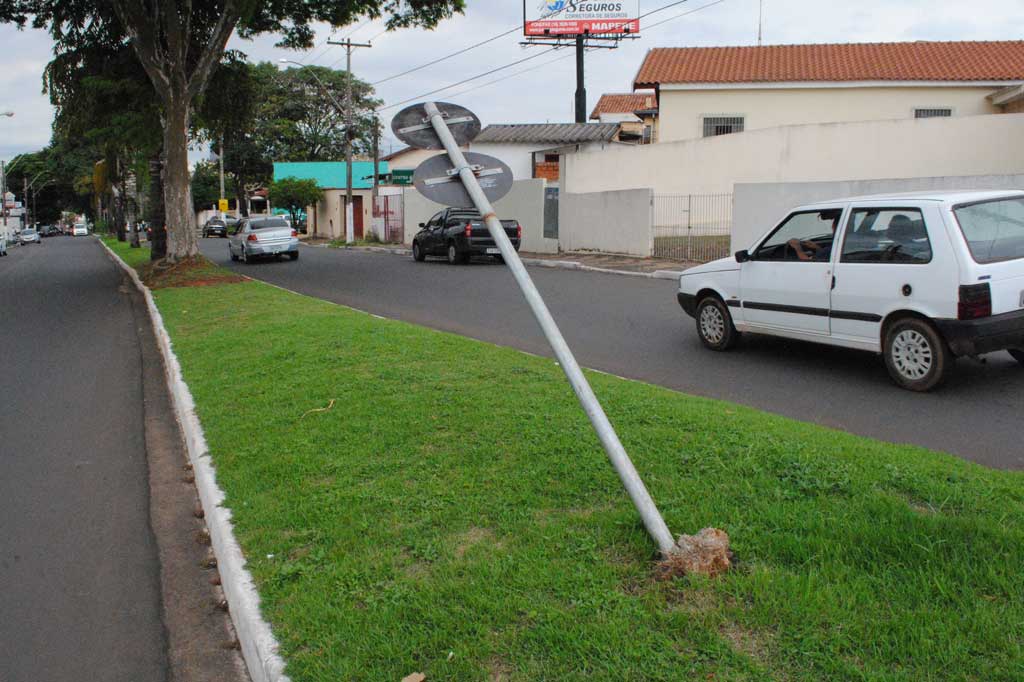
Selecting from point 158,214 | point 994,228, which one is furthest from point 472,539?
point 158,214

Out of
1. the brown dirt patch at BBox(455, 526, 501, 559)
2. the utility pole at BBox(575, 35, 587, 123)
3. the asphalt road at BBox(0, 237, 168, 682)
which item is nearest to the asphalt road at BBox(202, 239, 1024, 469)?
the brown dirt patch at BBox(455, 526, 501, 559)

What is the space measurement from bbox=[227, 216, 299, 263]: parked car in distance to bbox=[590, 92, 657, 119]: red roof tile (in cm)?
3226

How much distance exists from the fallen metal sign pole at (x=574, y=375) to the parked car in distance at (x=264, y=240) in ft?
90.8

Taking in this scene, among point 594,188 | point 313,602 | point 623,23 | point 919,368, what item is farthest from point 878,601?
point 623,23

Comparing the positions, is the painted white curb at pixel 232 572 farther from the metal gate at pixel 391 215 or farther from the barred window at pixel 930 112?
the metal gate at pixel 391 215

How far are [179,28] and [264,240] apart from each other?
1108cm

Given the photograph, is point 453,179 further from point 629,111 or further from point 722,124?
point 629,111

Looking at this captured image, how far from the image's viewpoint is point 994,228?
7.61 m

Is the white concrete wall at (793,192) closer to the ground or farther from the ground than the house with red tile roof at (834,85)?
closer to the ground

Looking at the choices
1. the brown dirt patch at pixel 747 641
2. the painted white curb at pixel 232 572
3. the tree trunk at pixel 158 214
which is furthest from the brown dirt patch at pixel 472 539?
the tree trunk at pixel 158 214

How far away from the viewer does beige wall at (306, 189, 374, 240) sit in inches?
1852

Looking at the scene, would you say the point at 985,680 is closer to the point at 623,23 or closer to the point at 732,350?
the point at 732,350

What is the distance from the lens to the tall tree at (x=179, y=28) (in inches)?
786

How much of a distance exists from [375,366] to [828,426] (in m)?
3.99
